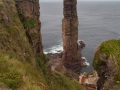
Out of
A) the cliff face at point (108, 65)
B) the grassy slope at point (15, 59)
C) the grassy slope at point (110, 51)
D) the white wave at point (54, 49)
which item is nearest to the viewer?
the grassy slope at point (15, 59)

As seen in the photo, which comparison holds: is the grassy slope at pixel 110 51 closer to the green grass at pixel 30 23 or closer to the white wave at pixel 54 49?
the green grass at pixel 30 23

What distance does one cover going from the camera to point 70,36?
224 feet

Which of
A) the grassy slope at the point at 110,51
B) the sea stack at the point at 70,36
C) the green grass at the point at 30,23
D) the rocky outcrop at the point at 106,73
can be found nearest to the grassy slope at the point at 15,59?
the green grass at the point at 30,23

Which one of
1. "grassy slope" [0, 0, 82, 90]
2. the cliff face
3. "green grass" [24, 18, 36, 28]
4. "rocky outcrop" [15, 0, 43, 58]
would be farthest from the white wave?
the cliff face

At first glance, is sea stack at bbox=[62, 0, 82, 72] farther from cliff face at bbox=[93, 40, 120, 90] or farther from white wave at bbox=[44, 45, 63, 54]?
cliff face at bbox=[93, 40, 120, 90]

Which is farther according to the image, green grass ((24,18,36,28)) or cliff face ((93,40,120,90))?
green grass ((24,18,36,28))

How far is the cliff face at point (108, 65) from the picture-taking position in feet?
43.2

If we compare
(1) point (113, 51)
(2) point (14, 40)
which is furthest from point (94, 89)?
(2) point (14, 40)

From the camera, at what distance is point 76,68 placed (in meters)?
73.2

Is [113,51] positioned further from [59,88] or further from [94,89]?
[59,88]

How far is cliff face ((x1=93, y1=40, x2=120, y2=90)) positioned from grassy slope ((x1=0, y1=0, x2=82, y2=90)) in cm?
455

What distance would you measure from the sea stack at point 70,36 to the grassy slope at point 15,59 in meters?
32.6

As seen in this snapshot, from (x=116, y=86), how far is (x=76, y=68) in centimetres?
6095

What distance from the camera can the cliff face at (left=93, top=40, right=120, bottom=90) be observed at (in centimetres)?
1318
